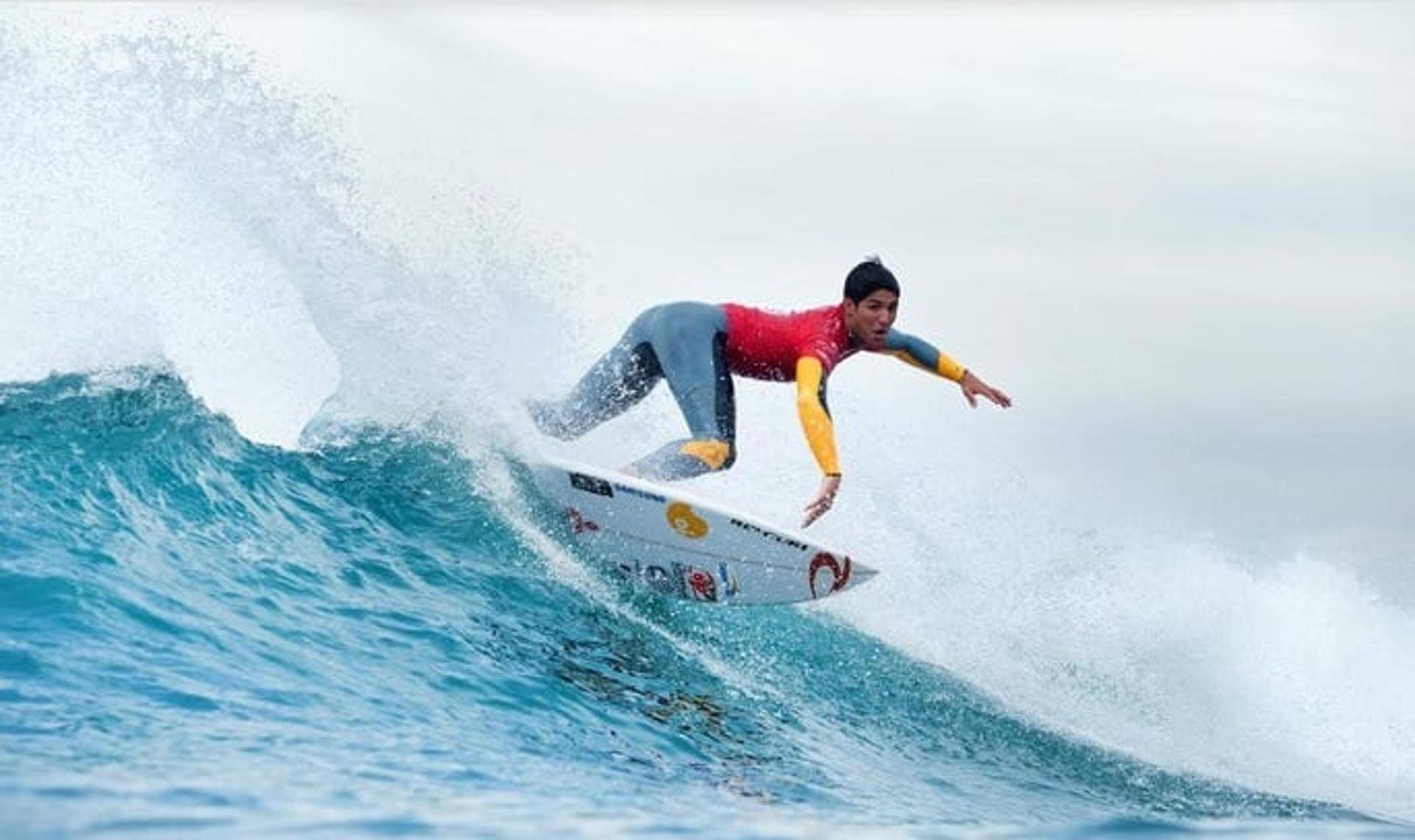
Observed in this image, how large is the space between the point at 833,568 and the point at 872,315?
143 centimetres

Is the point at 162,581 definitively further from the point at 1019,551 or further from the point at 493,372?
the point at 1019,551

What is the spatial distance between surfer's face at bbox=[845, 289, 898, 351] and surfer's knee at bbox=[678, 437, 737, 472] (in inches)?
37.7

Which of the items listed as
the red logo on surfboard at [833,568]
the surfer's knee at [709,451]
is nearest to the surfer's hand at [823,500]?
the red logo on surfboard at [833,568]

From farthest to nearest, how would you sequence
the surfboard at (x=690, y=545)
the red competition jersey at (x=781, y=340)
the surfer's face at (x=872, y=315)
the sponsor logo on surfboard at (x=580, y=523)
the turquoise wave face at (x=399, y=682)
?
1. the sponsor logo on surfboard at (x=580, y=523)
2. the red competition jersey at (x=781, y=340)
3. the surfer's face at (x=872, y=315)
4. the surfboard at (x=690, y=545)
5. the turquoise wave face at (x=399, y=682)

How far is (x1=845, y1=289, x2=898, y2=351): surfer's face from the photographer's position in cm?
845

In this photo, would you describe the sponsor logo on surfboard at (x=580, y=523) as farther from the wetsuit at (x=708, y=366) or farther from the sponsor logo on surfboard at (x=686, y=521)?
the sponsor logo on surfboard at (x=686, y=521)

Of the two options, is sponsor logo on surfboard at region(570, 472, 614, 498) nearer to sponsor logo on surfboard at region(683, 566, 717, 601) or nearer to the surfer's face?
sponsor logo on surfboard at region(683, 566, 717, 601)

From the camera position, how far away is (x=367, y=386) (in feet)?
32.8

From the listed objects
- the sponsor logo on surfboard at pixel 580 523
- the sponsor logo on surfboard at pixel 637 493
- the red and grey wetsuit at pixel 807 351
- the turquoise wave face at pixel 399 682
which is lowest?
the turquoise wave face at pixel 399 682

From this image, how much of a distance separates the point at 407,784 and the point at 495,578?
3477 mm

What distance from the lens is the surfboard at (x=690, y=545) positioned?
26.7 feet

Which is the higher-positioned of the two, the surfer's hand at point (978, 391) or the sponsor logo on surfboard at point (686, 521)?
the surfer's hand at point (978, 391)

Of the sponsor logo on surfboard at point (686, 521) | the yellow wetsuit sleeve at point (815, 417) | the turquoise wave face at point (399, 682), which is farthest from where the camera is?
the sponsor logo on surfboard at point (686, 521)

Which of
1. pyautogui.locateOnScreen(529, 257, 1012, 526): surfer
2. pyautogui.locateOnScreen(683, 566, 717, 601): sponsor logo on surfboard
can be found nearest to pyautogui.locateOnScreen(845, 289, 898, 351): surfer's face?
pyautogui.locateOnScreen(529, 257, 1012, 526): surfer
